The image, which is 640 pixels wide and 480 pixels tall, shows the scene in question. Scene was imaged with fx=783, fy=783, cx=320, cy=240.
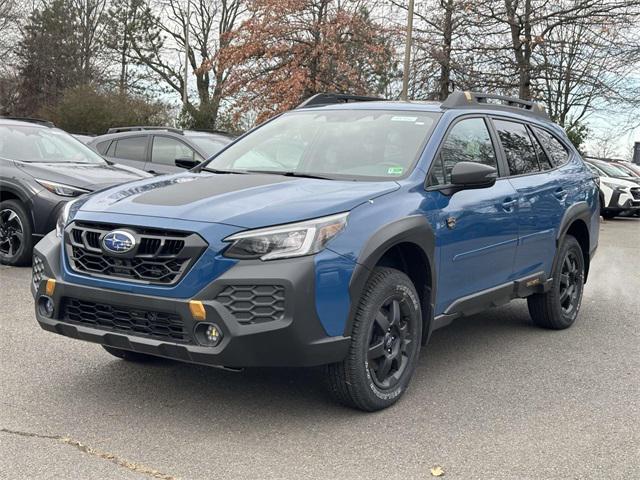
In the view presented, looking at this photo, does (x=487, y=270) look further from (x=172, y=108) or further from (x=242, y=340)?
(x=172, y=108)

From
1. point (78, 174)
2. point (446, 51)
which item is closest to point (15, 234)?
point (78, 174)

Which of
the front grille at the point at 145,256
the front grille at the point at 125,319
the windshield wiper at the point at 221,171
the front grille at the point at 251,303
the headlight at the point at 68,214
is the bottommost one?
the front grille at the point at 125,319

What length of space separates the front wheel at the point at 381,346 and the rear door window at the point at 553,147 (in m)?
2.59

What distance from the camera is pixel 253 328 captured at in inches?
143

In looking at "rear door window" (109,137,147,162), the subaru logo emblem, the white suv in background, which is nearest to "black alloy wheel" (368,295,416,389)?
the subaru logo emblem

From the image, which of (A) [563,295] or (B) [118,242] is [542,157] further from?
(B) [118,242]

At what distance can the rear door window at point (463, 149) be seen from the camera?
4812mm

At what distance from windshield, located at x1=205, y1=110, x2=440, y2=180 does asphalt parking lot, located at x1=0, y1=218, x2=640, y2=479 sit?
130 cm

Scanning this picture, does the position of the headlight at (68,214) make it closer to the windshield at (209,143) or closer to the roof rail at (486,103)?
the roof rail at (486,103)

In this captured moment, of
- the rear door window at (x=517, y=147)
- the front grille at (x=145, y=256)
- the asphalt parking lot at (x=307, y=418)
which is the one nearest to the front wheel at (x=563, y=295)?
the asphalt parking lot at (x=307, y=418)

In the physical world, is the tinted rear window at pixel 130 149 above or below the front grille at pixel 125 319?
above

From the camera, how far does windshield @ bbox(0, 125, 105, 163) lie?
29.0 feet

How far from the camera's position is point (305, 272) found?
366cm

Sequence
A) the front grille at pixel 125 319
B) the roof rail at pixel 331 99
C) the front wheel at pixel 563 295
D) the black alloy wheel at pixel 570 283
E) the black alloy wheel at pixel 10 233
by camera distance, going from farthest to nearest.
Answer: the black alloy wheel at pixel 10 233
the black alloy wheel at pixel 570 283
the front wheel at pixel 563 295
the roof rail at pixel 331 99
the front grille at pixel 125 319
